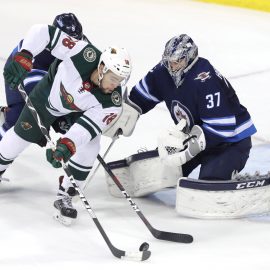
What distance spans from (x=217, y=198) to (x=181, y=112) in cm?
43

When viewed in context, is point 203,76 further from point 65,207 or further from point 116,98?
point 65,207

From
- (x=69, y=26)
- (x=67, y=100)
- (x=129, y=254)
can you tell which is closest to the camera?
(x=129, y=254)

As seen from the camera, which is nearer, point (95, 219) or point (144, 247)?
point (144, 247)

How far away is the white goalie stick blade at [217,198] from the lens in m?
3.97

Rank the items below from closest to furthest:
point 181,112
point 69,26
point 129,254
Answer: point 129,254 → point 181,112 → point 69,26

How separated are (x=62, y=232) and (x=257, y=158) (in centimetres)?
140

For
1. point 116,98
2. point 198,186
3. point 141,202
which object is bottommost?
point 141,202

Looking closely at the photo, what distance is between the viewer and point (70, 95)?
3.95 m

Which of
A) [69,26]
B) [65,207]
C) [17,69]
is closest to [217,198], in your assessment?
[65,207]

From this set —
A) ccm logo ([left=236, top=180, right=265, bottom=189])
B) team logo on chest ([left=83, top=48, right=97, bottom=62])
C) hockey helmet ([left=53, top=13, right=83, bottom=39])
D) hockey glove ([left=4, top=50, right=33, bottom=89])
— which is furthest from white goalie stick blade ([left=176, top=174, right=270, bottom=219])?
hockey helmet ([left=53, top=13, right=83, bottom=39])

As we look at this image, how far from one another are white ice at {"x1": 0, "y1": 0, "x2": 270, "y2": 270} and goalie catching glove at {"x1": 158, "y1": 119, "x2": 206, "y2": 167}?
24 centimetres

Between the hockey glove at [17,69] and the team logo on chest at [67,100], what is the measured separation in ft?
0.58

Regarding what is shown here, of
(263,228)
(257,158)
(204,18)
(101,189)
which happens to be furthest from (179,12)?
(263,228)

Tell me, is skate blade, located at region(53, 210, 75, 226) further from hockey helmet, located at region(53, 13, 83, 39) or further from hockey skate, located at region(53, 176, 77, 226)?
hockey helmet, located at region(53, 13, 83, 39)
